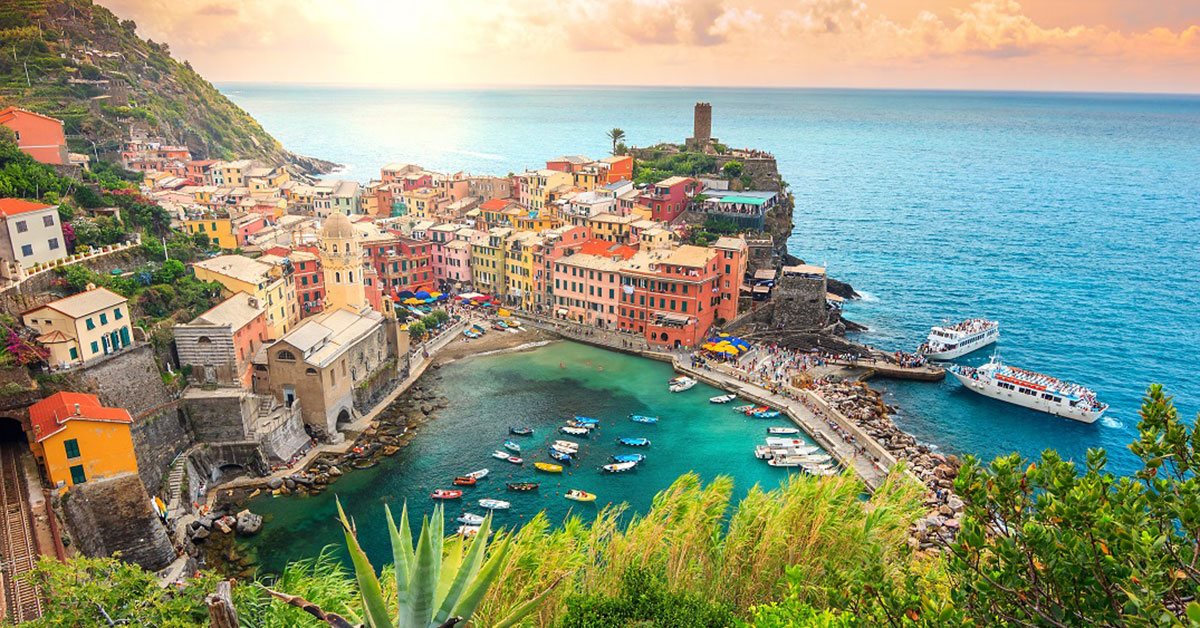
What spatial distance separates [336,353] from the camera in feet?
149

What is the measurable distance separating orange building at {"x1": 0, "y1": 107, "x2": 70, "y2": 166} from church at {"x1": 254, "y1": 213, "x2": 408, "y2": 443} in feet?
85.8

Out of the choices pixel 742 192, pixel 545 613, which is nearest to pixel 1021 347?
pixel 742 192

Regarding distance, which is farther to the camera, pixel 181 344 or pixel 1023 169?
pixel 1023 169

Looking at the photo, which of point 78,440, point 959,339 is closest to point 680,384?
point 959,339

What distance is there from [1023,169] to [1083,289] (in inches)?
4349

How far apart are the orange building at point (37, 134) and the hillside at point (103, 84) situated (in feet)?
58.2

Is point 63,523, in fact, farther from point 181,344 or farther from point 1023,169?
point 1023,169

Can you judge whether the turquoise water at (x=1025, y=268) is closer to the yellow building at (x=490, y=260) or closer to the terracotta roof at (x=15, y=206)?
the yellow building at (x=490, y=260)

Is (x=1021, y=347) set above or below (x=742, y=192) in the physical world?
below

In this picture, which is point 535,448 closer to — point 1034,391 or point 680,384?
point 680,384

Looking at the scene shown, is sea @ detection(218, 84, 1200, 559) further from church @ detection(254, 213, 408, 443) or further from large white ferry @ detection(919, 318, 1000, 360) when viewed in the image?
church @ detection(254, 213, 408, 443)

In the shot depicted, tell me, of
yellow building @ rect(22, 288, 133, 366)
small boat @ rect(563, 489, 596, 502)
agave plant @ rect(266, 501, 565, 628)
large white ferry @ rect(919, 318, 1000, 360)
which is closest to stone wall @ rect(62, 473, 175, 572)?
yellow building @ rect(22, 288, 133, 366)

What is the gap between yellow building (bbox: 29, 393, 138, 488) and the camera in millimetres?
31047

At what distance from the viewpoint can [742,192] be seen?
8456 centimetres
